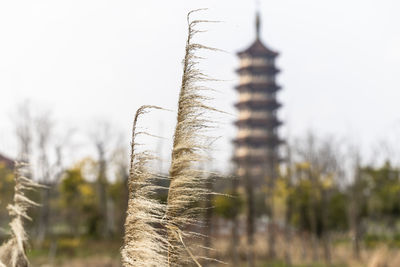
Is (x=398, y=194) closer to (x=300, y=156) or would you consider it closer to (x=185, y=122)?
(x=300, y=156)

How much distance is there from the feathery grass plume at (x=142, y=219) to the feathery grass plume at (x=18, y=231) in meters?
0.75

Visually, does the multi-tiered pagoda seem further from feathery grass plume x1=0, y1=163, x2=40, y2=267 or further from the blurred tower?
feathery grass plume x1=0, y1=163, x2=40, y2=267

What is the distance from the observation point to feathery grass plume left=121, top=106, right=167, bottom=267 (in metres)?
1.94

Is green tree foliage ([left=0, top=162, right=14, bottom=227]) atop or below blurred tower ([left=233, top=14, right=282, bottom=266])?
below

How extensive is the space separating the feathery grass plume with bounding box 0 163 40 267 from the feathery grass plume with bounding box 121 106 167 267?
0.75 m

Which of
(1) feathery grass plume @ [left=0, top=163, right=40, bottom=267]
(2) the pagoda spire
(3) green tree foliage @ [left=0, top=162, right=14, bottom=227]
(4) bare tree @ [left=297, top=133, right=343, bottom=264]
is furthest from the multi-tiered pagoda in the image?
(1) feathery grass plume @ [left=0, top=163, right=40, bottom=267]

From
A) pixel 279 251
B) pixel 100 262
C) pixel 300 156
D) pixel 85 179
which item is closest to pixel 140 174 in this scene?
pixel 100 262

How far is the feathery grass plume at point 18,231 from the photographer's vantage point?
2.65 m

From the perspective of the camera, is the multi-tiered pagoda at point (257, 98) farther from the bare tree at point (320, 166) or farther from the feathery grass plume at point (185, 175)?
the feathery grass plume at point (185, 175)

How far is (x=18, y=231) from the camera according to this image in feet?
8.93

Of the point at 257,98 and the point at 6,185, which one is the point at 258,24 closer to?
the point at 257,98

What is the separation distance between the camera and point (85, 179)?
25891 millimetres

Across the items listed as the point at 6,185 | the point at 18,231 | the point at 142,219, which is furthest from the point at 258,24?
the point at 142,219

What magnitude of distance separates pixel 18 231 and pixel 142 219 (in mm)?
1040
